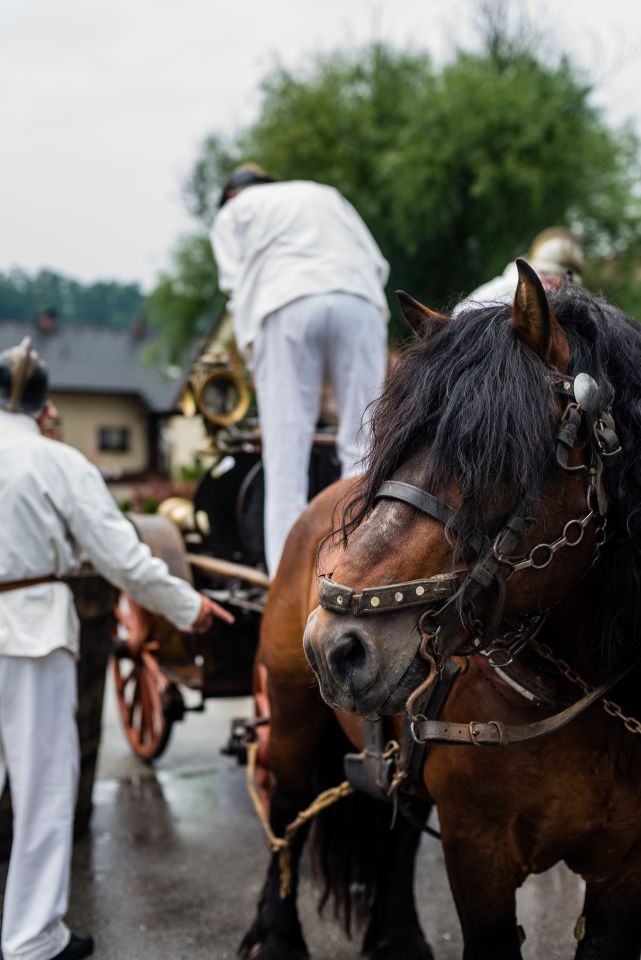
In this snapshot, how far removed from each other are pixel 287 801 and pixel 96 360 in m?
43.5

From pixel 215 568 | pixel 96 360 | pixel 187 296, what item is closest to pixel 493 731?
pixel 215 568

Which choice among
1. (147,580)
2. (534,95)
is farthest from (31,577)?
(534,95)

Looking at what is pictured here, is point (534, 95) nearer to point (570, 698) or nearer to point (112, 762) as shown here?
point (112, 762)

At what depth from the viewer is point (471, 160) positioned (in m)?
18.5

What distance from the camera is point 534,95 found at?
60.9ft

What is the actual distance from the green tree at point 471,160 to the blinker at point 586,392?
1711cm

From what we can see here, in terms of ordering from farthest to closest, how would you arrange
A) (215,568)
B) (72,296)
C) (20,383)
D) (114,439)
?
(72,296) < (114,439) < (215,568) < (20,383)

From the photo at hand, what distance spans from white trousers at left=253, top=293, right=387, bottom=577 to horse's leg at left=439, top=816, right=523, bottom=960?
152 centimetres

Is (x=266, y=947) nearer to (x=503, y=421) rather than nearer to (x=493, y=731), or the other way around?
(x=493, y=731)

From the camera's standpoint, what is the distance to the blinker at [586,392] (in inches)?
71.9

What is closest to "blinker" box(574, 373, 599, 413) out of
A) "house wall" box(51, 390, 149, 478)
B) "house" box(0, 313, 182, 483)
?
"house" box(0, 313, 182, 483)

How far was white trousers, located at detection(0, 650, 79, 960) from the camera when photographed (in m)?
3.22

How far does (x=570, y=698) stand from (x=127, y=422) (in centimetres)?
4215

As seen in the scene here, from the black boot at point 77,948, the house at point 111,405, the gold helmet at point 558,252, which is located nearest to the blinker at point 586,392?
the black boot at point 77,948
